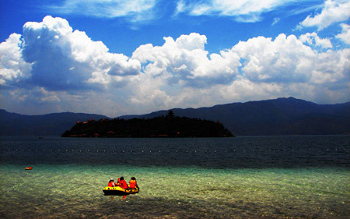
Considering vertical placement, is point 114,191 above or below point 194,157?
above

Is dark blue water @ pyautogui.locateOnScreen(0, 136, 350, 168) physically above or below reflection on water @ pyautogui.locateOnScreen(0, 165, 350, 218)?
below

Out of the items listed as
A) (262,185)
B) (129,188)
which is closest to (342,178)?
(262,185)

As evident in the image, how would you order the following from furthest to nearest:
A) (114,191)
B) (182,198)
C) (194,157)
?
(194,157) → (114,191) → (182,198)

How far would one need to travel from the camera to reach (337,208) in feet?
78.5

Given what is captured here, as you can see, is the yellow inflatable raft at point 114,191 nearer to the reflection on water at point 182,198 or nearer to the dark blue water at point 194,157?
the reflection on water at point 182,198

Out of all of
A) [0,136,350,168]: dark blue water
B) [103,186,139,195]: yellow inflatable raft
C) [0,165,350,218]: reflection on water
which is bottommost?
[0,136,350,168]: dark blue water

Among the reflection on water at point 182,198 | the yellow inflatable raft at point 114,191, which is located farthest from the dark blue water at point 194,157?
the yellow inflatable raft at point 114,191

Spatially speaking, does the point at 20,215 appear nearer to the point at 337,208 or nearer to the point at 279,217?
the point at 279,217

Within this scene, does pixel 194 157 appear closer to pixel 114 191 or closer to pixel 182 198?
pixel 182 198

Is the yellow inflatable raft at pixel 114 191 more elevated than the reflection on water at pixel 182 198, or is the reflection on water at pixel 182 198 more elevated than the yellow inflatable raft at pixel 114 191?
the yellow inflatable raft at pixel 114 191

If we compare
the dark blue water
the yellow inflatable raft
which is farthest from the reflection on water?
the dark blue water

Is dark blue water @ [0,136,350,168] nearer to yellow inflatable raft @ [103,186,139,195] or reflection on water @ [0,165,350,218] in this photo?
reflection on water @ [0,165,350,218]

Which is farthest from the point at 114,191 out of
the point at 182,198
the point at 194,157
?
the point at 194,157

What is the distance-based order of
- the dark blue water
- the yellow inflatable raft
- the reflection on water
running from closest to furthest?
1. the reflection on water
2. the yellow inflatable raft
3. the dark blue water
